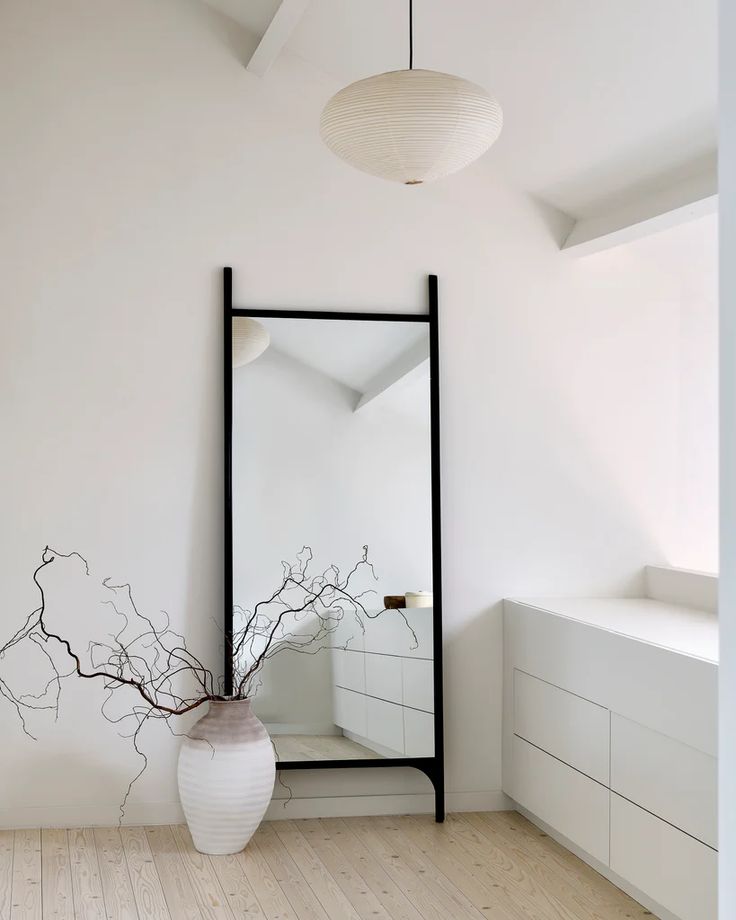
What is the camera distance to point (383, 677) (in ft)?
12.3

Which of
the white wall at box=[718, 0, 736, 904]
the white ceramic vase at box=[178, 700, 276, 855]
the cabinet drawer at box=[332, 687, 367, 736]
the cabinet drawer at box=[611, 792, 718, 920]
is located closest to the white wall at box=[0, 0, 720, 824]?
the cabinet drawer at box=[332, 687, 367, 736]

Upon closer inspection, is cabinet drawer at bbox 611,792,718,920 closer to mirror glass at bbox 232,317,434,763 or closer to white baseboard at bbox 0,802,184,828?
mirror glass at bbox 232,317,434,763

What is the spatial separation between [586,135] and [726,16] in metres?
2.90

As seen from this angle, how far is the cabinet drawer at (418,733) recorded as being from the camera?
3756 mm

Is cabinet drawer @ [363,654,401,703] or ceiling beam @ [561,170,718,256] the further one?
cabinet drawer @ [363,654,401,703]

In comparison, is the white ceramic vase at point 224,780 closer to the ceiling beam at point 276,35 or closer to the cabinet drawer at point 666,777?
the cabinet drawer at point 666,777

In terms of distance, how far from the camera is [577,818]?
323 centimetres

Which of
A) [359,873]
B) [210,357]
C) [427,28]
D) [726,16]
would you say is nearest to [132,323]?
[210,357]

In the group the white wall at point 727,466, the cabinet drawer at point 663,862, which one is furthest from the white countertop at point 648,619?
the white wall at point 727,466

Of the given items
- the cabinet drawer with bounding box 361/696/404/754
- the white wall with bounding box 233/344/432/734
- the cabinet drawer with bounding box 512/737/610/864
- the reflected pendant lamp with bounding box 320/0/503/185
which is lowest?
the cabinet drawer with bounding box 512/737/610/864

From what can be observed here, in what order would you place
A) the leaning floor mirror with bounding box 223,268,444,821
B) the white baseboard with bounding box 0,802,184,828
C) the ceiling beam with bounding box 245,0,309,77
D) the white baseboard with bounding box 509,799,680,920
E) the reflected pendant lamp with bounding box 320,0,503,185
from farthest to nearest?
1. the leaning floor mirror with bounding box 223,268,444,821
2. the white baseboard with bounding box 0,802,184,828
3. the ceiling beam with bounding box 245,0,309,77
4. the white baseboard with bounding box 509,799,680,920
5. the reflected pendant lamp with bounding box 320,0,503,185

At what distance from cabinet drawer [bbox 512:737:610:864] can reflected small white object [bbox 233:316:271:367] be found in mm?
1775

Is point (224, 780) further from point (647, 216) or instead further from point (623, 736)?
point (647, 216)

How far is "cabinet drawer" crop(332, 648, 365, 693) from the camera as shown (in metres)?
3.71
